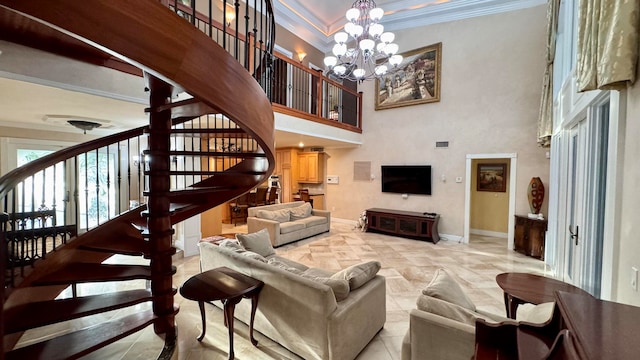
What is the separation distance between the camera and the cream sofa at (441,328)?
5.01 ft

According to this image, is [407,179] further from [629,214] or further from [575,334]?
[575,334]

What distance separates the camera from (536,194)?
496 cm

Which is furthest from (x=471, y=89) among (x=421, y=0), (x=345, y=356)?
(x=345, y=356)

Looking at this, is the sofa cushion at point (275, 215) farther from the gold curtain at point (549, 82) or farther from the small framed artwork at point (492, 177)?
the gold curtain at point (549, 82)

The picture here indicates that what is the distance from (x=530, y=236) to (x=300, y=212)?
4.66 meters

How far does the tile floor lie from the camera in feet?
7.76

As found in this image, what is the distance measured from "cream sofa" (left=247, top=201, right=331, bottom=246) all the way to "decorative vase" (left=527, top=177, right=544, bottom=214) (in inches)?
167

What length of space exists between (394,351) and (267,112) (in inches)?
92.5

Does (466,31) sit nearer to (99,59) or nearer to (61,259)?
(99,59)

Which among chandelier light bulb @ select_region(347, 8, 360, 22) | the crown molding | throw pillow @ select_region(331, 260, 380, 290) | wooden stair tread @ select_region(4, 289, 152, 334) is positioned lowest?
wooden stair tread @ select_region(4, 289, 152, 334)

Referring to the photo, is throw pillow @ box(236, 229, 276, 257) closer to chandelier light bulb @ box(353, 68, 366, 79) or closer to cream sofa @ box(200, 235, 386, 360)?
cream sofa @ box(200, 235, 386, 360)

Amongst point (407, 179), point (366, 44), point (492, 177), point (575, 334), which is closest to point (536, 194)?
point (492, 177)

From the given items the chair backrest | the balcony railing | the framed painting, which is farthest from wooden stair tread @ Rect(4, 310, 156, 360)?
the framed painting

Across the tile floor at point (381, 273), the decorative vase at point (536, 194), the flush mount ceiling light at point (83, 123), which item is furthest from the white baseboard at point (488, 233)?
A: the flush mount ceiling light at point (83, 123)
